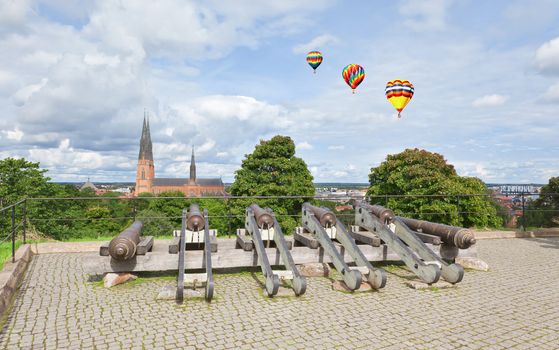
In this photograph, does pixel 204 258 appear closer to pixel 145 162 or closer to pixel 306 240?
pixel 306 240

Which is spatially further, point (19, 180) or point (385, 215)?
point (19, 180)

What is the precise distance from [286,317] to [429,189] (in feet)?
52.5

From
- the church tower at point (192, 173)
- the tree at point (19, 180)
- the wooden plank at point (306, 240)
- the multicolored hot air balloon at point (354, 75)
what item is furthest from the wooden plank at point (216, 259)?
the church tower at point (192, 173)

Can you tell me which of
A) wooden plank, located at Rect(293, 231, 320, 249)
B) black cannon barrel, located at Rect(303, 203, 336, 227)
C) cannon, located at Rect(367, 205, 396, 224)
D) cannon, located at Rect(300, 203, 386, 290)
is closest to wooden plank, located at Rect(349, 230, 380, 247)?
cannon, located at Rect(367, 205, 396, 224)

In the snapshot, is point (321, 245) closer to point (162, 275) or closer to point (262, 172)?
point (162, 275)

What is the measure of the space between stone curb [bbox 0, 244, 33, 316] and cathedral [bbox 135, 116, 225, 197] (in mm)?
108496

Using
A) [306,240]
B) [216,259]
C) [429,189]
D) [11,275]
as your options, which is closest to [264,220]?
[306,240]

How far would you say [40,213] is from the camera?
89.8 feet

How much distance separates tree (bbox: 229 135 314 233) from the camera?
2605cm

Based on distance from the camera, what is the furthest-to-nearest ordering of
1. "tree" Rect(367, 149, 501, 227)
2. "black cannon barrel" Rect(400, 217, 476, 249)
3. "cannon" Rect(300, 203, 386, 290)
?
"tree" Rect(367, 149, 501, 227)
"black cannon barrel" Rect(400, 217, 476, 249)
"cannon" Rect(300, 203, 386, 290)

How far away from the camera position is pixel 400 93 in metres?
20.8

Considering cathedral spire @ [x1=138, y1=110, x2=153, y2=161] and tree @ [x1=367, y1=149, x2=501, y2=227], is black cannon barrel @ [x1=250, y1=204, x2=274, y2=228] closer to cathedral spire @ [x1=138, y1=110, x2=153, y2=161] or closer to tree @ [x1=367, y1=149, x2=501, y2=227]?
Result: tree @ [x1=367, y1=149, x2=501, y2=227]

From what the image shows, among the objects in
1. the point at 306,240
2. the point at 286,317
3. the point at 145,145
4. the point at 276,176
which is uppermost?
the point at 145,145

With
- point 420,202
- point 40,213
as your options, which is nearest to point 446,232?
point 420,202
